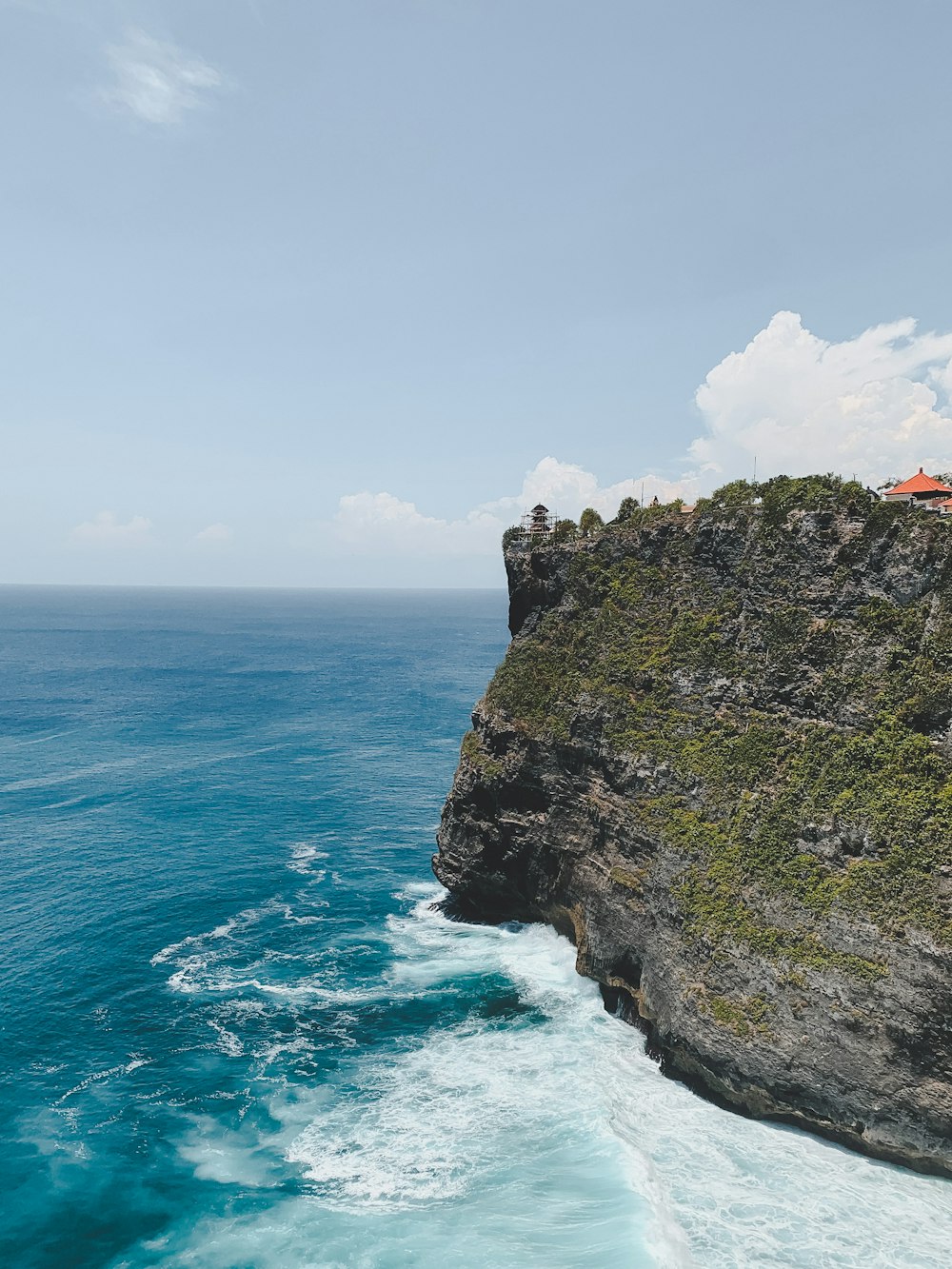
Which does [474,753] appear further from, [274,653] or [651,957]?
[274,653]

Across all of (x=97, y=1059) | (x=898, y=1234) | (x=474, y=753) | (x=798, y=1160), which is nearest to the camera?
(x=898, y=1234)

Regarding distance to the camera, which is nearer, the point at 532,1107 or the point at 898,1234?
the point at 898,1234

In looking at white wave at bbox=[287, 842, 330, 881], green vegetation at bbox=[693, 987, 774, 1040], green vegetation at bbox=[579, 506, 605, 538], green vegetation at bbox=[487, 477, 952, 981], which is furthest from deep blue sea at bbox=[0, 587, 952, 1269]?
green vegetation at bbox=[579, 506, 605, 538]

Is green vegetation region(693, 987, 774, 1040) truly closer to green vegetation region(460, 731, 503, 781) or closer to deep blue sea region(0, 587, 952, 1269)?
deep blue sea region(0, 587, 952, 1269)

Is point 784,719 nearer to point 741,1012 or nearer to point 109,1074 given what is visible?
point 741,1012

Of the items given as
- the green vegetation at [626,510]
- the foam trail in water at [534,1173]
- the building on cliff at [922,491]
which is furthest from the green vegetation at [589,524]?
the foam trail in water at [534,1173]

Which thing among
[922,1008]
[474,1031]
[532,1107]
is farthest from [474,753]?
[922,1008]

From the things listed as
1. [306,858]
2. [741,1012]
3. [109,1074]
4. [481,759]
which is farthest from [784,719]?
[306,858]
